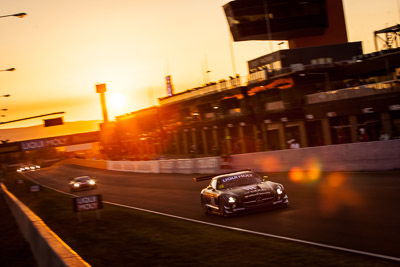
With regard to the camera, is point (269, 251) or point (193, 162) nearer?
point (269, 251)

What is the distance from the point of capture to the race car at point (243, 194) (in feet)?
46.5

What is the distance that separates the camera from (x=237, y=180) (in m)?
15.2

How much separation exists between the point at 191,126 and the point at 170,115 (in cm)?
997

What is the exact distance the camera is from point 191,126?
73.8 m

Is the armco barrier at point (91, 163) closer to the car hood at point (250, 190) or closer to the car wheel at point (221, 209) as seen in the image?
the car wheel at point (221, 209)

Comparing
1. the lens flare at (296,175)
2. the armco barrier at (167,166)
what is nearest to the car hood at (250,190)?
the lens flare at (296,175)

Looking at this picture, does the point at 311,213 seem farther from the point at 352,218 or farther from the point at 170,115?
the point at 170,115

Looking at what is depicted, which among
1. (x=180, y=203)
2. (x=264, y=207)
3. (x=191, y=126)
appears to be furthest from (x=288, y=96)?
(x=264, y=207)

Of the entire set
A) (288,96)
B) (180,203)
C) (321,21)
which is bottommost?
(180,203)

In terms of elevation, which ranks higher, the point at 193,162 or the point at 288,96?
the point at 288,96

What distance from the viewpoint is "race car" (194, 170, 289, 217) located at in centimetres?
1419

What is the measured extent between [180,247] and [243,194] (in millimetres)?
3893

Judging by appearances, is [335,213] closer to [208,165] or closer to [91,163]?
[208,165]

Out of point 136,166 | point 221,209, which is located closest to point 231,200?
point 221,209
